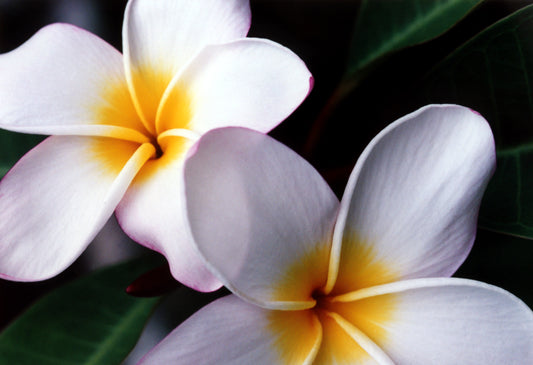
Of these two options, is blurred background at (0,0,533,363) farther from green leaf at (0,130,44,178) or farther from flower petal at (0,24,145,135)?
flower petal at (0,24,145,135)

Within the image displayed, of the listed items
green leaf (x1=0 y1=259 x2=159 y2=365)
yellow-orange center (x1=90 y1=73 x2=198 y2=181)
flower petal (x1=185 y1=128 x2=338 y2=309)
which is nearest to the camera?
flower petal (x1=185 y1=128 x2=338 y2=309)

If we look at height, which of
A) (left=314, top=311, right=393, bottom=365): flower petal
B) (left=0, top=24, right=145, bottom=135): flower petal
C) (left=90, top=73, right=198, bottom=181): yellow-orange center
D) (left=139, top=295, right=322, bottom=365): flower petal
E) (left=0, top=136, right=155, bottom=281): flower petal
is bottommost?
(left=314, top=311, right=393, bottom=365): flower petal

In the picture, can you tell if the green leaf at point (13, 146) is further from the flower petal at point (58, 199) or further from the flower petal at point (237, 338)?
the flower petal at point (237, 338)

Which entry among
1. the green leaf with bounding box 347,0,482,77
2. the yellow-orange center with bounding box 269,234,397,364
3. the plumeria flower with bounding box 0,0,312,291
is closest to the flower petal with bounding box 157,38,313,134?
the plumeria flower with bounding box 0,0,312,291

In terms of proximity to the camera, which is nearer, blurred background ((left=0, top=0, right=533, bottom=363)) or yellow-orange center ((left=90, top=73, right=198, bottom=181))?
yellow-orange center ((left=90, top=73, right=198, bottom=181))

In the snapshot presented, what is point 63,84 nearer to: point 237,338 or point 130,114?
point 130,114

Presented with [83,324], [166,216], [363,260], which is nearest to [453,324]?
[363,260]

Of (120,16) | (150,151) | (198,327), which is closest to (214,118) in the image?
(150,151)
